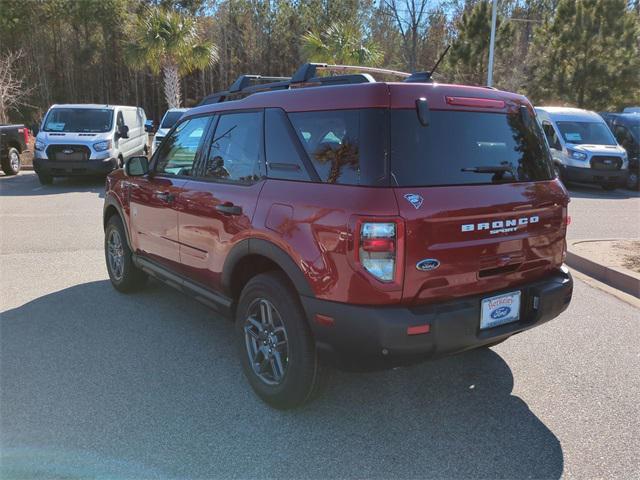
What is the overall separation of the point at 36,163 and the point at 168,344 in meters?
11.0

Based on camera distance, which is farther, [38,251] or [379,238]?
[38,251]

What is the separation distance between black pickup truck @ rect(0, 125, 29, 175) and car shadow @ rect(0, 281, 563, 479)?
41.9ft

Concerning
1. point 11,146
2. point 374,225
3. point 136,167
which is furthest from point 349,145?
point 11,146

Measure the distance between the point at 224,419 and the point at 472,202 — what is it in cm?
190

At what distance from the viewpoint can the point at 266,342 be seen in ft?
10.8

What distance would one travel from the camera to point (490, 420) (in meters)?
3.14

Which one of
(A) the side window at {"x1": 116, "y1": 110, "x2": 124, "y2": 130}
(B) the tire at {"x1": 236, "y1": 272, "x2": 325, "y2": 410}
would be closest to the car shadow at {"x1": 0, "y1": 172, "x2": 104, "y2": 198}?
(A) the side window at {"x1": 116, "y1": 110, "x2": 124, "y2": 130}

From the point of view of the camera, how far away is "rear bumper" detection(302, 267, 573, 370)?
2623 mm

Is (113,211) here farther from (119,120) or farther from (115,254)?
(119,120)

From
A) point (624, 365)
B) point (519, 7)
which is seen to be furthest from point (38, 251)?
point (519, 7)

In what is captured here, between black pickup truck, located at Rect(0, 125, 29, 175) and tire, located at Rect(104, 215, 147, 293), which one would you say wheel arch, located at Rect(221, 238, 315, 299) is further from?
black pickup truck, located at Rect(0, 125, 29, 175)

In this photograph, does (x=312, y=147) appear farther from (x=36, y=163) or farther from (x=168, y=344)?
(x=36, y=163)

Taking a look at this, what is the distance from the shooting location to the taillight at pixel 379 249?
2.58 m

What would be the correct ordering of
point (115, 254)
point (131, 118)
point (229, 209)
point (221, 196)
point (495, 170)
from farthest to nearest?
point (131, 118)
point (115, 254)
point (221, 196)
point (229, 209)
point (495, 170)
